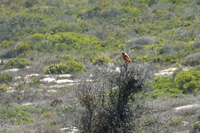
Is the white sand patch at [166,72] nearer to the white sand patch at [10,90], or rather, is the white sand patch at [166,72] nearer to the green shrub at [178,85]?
the green shrub at [178,85]

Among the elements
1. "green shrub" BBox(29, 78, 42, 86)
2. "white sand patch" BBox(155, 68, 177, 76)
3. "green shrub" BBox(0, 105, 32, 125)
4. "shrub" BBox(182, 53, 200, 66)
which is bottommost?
"green shrub" BBox(29, 78, 42, 86)

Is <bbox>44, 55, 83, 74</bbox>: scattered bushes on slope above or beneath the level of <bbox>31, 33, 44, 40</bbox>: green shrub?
beneath

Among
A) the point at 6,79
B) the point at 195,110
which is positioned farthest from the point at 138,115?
the point at 6,79

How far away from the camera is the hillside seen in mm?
8882

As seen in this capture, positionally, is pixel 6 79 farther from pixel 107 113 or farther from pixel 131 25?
pixel 131 25

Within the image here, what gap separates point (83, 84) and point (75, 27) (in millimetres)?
19737

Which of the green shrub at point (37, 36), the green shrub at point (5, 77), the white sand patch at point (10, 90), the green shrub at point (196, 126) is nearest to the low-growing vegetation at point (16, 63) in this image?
the green shrub at point (5, 77)

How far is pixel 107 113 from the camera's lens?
757cm

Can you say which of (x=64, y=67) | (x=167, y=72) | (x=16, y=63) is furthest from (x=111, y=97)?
(x=16, y=63)

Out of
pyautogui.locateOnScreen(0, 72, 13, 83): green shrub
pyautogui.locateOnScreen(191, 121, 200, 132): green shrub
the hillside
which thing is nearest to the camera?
pyautogui.locateOnScreen(191, 121, 200, 132): green shrub

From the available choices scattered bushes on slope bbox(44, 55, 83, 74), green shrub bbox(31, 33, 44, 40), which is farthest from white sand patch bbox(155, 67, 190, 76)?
green shrub bbox(31, 33, 44, 40)

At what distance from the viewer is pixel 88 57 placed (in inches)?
822

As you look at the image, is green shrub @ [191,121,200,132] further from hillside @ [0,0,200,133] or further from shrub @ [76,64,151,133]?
shrub @ [76,64,151,133]

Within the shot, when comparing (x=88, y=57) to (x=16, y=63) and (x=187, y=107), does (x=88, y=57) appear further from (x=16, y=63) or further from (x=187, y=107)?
(x=187, y=107)
